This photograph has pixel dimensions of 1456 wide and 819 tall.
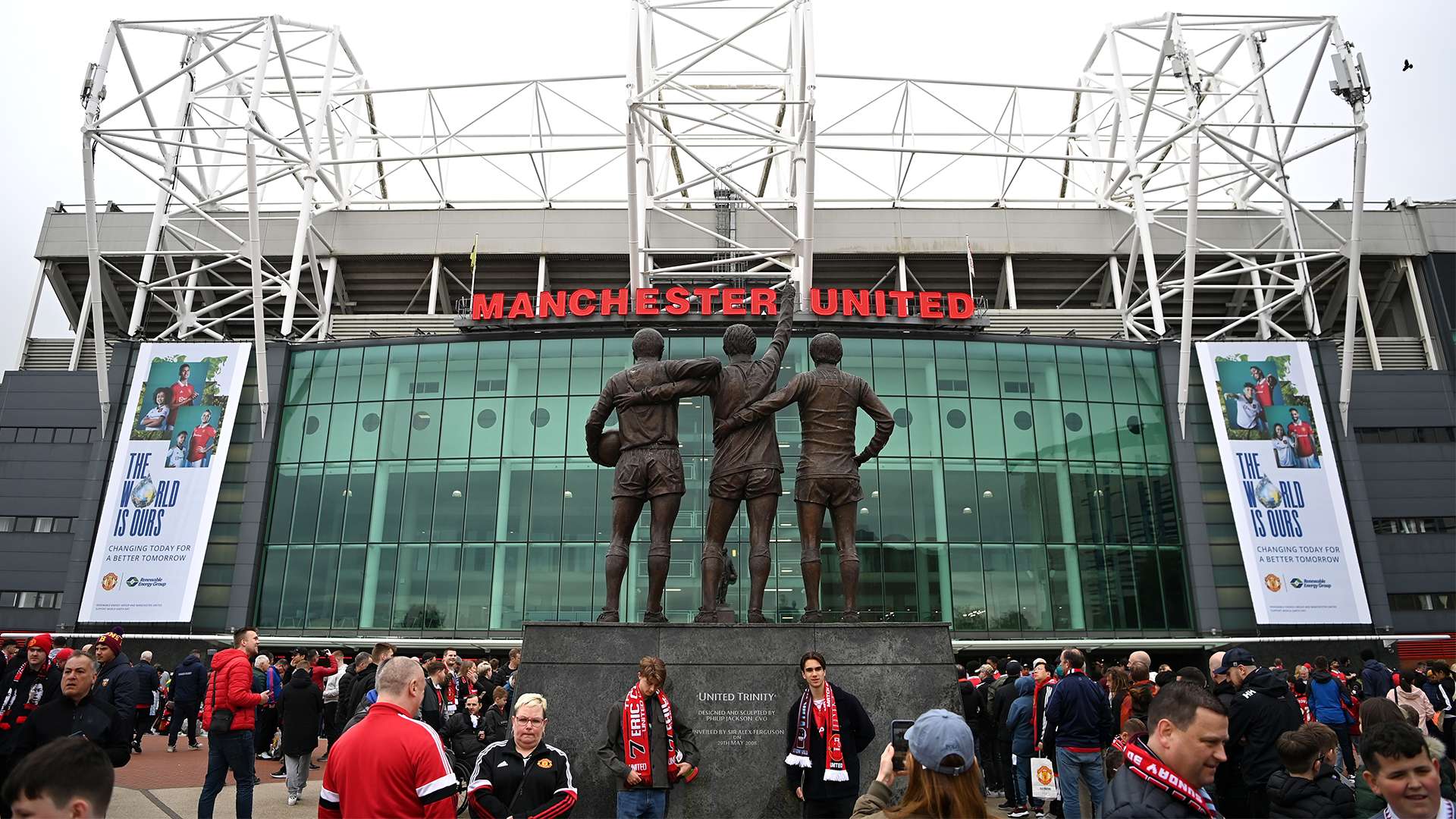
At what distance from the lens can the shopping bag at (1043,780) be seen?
9531mm

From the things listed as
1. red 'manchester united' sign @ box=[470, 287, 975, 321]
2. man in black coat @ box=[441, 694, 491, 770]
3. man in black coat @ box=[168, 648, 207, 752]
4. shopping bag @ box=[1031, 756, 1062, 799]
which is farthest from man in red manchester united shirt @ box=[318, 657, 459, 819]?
red 'manchester united' sign @ box=[470, 287, 975, 321]

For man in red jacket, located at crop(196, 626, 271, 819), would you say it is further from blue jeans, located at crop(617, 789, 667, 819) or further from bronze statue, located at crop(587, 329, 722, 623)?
blue jeans, located at crop(617, 789, 667, 819)

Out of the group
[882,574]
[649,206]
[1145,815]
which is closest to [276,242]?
[649,206]

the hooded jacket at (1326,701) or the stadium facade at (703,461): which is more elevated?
the stadium facade at (703,461)

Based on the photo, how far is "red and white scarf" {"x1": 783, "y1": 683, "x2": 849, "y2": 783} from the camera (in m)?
7.16

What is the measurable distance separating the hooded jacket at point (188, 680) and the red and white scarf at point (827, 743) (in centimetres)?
1338

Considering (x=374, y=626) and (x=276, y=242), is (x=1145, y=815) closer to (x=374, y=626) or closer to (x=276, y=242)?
(x=374, y=626)

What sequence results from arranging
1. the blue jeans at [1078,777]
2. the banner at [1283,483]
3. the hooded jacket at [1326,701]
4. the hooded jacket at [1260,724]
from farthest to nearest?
the banner at [1283,483], the hooded jacket at [1326,701], the blue jeans at [1078,777], the hooded jacket at [1260,724]

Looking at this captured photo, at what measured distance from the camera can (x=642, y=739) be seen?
25.3ft

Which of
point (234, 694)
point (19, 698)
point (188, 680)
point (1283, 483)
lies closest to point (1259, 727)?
point (234, 694)

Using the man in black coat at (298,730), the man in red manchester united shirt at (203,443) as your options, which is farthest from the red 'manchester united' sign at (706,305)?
the man in black coat at (298,730)

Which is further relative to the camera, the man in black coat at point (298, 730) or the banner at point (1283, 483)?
the banner at point (1283, 483)

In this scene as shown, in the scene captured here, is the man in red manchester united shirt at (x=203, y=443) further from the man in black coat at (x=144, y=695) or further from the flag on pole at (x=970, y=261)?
the flag on pole at (x=970, y=261)

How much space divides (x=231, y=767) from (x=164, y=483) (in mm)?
26298
